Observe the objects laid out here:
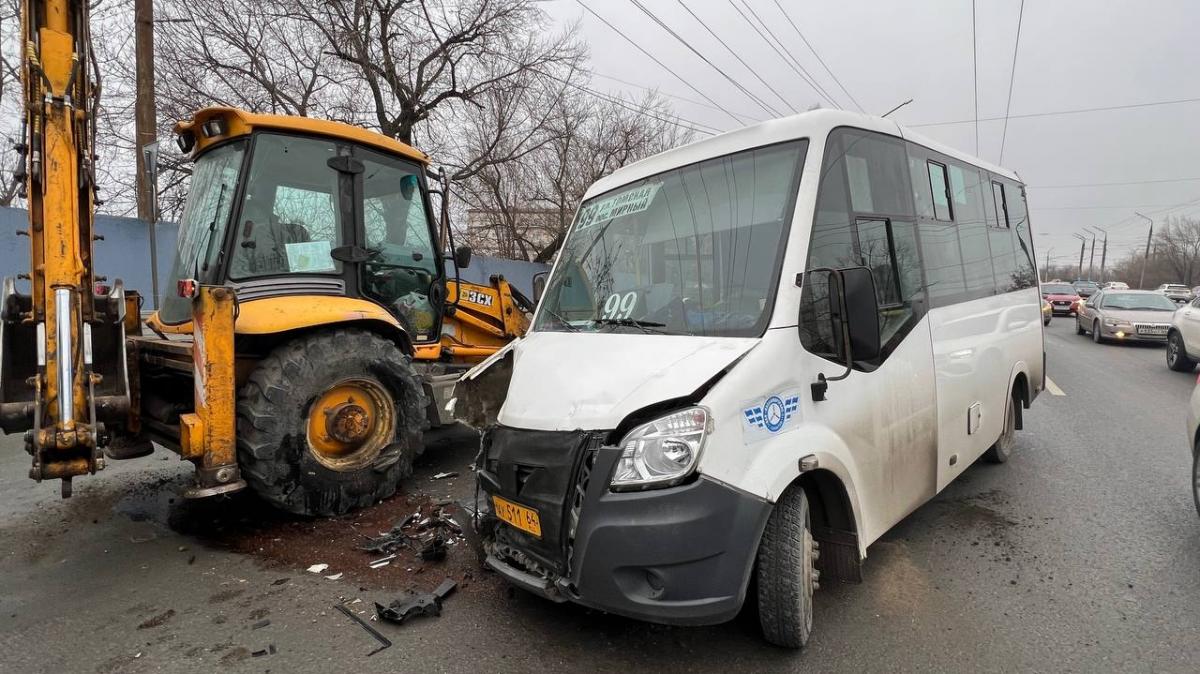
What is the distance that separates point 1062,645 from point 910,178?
269 centimetres

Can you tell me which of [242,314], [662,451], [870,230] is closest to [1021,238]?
[870,230]

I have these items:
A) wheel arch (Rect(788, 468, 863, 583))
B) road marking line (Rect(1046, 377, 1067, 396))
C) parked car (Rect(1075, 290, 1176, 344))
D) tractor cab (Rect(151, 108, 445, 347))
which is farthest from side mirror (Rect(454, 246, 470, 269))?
parked car (Rect(1075, 290, 1176, 344))

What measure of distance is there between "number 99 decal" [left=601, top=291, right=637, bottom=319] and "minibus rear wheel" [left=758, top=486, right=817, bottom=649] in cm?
125

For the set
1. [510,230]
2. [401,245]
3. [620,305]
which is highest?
[510,230]

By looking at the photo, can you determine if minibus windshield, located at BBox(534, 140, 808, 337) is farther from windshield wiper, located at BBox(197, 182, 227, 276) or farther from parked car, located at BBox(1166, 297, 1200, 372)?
parked car, located at BBox(1166, 297, 1200, 372)

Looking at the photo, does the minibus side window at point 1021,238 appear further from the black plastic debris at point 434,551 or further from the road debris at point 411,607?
the road debris at point 411,607

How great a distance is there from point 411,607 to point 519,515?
91 cm

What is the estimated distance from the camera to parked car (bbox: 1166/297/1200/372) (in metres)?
11.0

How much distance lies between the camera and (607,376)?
2846 mm

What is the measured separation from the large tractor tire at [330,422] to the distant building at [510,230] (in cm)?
1995

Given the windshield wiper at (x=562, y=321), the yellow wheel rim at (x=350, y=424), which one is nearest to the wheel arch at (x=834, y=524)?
the windshield wiper at (x=562, y=321)

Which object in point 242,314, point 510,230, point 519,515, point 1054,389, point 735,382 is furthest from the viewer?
point 510,230

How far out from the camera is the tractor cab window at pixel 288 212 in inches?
178

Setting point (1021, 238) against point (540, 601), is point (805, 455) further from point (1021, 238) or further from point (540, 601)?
point (1021, 238)
